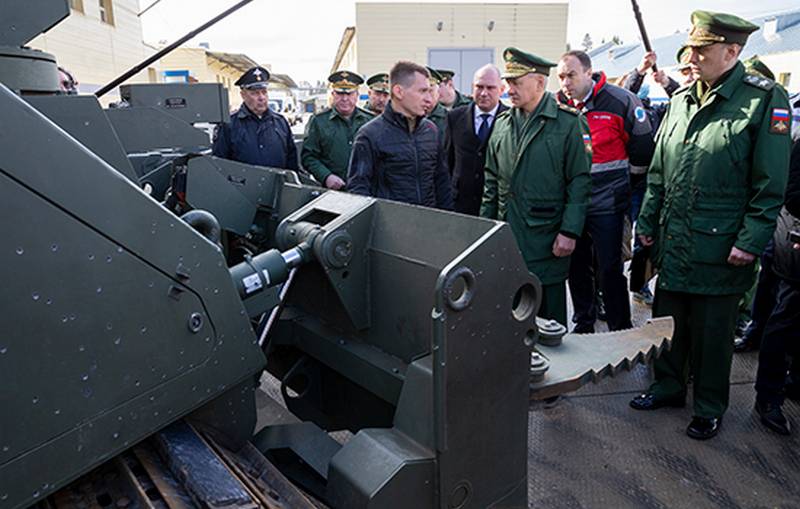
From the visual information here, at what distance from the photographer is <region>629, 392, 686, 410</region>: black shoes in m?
3.25

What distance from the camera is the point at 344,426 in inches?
92.3

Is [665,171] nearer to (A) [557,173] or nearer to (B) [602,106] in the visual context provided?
(A) [557,173]

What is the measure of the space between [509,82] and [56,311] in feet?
8.56

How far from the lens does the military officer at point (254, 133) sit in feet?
16.7

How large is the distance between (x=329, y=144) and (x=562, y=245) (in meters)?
2.91

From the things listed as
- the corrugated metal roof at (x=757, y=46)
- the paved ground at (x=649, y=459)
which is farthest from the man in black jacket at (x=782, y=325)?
the corrugated metal roof at (x=757, y=46)

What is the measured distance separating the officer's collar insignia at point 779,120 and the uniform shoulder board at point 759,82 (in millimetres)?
113

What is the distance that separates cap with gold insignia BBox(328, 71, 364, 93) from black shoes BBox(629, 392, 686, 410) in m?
3.76

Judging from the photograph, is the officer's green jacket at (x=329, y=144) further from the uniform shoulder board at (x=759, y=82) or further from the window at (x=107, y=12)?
the window at (x=107, y=12)

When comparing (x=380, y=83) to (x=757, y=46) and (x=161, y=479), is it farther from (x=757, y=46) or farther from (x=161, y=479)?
(x=757, y=46)

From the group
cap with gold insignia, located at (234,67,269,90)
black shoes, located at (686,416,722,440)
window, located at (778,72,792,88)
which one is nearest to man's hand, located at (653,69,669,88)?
black shoes, located at (686,416,722,440)

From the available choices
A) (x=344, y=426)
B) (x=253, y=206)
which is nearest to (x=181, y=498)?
(x=344, y=426)

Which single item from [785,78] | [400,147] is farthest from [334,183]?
[785,78]

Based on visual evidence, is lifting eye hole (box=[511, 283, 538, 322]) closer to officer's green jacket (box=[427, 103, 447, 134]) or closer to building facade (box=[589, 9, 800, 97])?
officer's green jacket (box=[427, 103, 447, 134])
